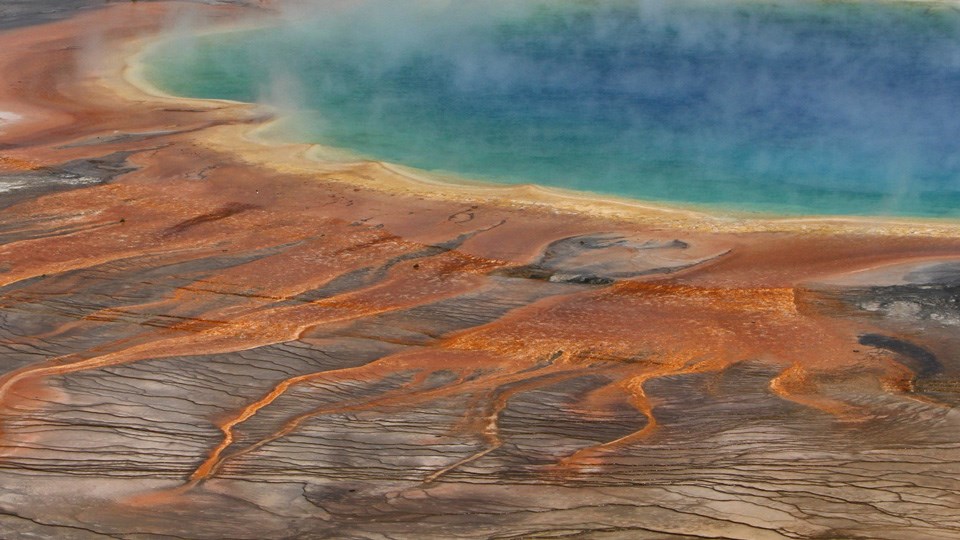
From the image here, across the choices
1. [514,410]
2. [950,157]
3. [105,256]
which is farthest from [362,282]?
[950,157]

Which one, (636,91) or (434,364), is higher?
(636,91)

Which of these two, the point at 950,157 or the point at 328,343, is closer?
the point at 328,343

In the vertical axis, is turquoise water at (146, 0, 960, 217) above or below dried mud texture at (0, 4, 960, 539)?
above

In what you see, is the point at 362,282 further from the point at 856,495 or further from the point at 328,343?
the point at 856,495

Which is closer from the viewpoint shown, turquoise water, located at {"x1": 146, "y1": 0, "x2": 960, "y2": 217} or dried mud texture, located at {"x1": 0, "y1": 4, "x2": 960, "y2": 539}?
dried mud texture, located at {"x1": 0, "y1": 4, "x2": 960, "y2": 539}

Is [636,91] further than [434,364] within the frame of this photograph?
Yes
